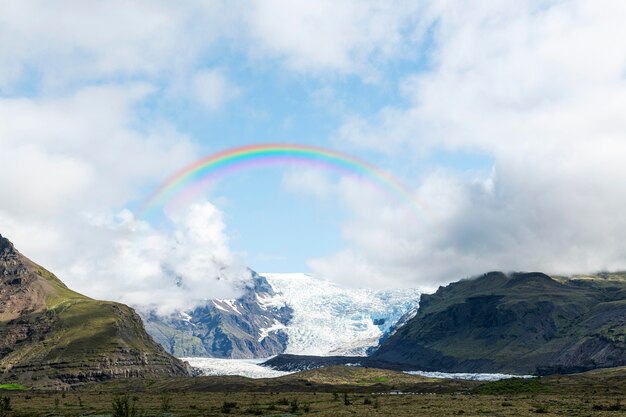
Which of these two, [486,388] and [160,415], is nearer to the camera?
[160,415]

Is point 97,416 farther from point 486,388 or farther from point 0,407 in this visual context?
point 486,388

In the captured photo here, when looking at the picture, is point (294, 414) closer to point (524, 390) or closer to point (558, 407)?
point (558, 407)

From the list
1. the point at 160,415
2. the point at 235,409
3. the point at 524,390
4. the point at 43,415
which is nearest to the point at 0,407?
the point at 43,415

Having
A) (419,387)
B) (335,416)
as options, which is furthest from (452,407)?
(419,387)

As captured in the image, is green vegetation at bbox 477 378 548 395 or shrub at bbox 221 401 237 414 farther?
green vegetation at bbox 477 378 548 395

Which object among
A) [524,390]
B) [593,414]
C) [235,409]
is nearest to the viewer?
[593,414]

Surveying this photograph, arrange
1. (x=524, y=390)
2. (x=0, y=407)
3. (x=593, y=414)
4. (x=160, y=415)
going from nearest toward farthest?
(x=593, y=414)
(x=0, y=407)
(x=160, y=415)
(x=524, y=390)

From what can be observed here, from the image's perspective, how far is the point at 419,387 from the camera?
598 ft

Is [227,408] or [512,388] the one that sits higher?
[512,388]

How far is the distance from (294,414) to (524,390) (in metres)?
→ 61.9

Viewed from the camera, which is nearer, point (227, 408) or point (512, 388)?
point (227, 408)

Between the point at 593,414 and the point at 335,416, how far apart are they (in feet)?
86.0

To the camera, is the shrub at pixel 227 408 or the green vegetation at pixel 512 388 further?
the green vegetation at pixel 512 388

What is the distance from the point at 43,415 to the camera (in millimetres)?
78625
